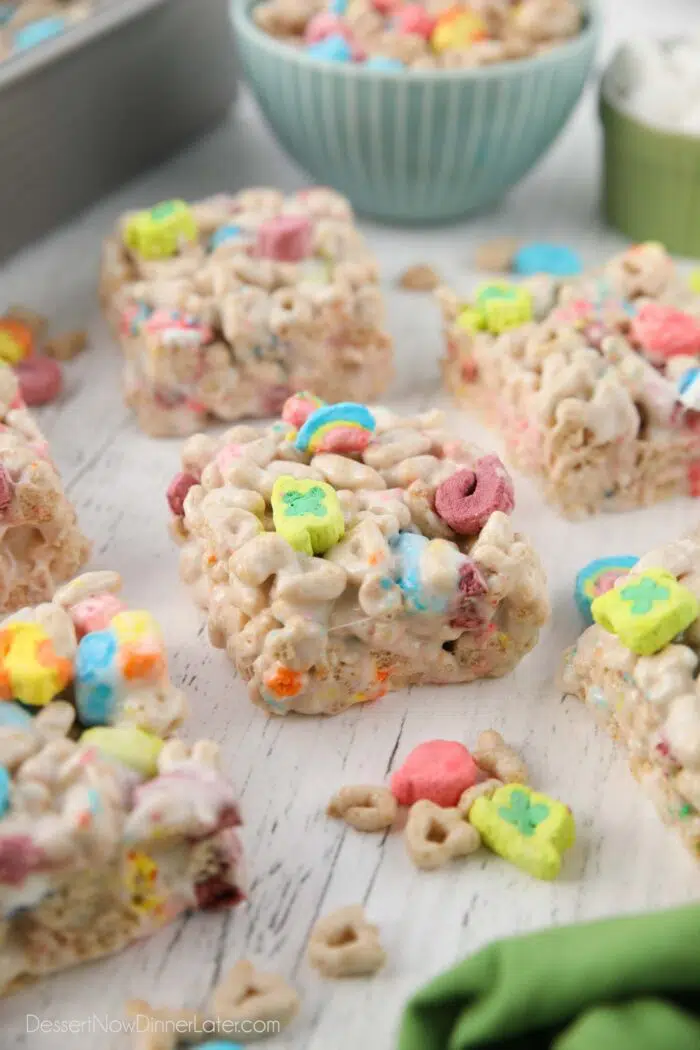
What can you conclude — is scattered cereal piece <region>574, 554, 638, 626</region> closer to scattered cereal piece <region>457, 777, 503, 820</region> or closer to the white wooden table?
the white wooden table

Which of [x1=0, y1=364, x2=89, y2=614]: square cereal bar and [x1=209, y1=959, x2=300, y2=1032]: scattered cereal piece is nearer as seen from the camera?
[x1=209, y1=959, x2=300, y2=1032]: scattered cereal piece

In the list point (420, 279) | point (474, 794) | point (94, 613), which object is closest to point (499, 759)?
point (474, 794)

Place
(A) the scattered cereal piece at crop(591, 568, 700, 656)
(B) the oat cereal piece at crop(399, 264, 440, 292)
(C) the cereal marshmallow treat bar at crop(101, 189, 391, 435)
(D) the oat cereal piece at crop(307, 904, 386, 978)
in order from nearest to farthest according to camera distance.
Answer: (D) the oat cereal piece at crop(307, 904, 386, 978)
(A) the scattered cereal piece at crop(591, 568, 700, 656)
(C) the cereal marshmallow treat bar at crop(101, 189, 391, 435)
(B) the oat cereal piece at crop(399, 264, 440, 292)

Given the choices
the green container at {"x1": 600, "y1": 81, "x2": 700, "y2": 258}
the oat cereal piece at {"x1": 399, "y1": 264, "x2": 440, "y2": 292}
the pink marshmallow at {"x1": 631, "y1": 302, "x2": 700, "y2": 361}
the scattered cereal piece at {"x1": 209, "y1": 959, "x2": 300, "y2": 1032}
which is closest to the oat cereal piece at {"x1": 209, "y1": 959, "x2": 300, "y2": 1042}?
the scattered cereal piece at {"x1": 209, "y1": 959, "x2": 300, "y2": 1032}

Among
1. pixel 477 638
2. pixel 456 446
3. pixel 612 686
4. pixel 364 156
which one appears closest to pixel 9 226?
pixel 364 156

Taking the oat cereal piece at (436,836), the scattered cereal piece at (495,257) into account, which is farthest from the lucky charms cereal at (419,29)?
the oat cereal piece at (436,836)

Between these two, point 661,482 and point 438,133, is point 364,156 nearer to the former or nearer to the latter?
point 438,133
